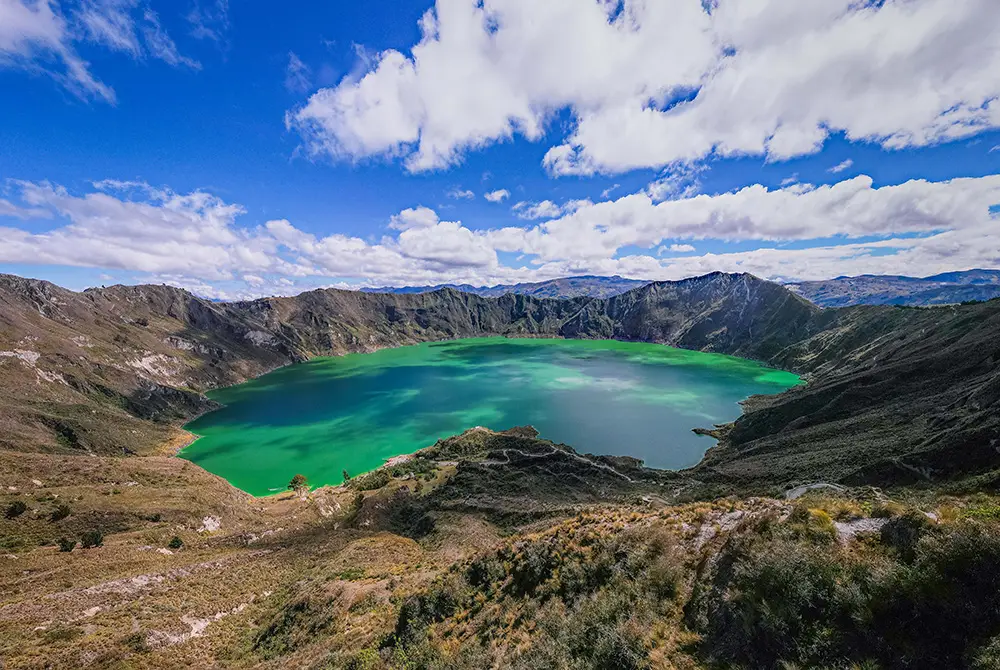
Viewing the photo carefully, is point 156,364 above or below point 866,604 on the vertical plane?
below

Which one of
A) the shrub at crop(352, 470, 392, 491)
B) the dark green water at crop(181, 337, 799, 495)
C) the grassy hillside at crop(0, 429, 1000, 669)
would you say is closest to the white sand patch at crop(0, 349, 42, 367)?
the dark green water at crop(181, 337, 799, 495)

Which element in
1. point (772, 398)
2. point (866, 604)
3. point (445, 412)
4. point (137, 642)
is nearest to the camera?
point (866, 604)

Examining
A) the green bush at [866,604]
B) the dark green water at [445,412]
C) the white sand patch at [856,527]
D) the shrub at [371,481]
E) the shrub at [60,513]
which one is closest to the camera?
the green bush at [866,604]

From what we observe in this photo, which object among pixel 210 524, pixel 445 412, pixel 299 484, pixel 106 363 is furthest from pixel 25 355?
pixel 445 412

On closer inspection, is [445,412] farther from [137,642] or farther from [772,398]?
[137,642]

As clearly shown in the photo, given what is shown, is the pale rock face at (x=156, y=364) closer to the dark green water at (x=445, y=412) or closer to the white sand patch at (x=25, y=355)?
the dark green water at (x=445, y=412)

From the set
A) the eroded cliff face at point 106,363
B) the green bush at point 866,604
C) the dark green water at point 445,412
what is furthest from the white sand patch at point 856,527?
the eroded cliff face at point 106,363

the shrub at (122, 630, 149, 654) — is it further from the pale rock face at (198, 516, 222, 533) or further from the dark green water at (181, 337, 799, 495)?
the dark green water at (181, 337, 799, 495)
